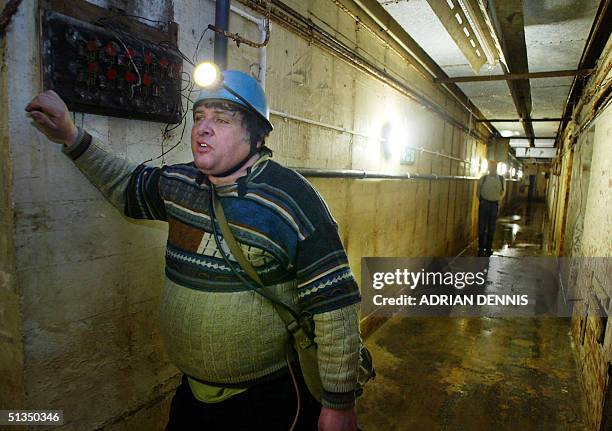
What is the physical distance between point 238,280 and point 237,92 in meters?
0.87

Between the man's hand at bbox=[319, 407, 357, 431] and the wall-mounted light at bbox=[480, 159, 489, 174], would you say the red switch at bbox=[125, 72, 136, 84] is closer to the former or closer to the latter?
the man's hand at bbox=[319, 407, 357, 431]

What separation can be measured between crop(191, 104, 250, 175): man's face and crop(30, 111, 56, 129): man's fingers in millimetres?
610

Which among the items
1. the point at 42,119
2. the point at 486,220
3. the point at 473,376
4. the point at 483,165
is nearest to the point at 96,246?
the point at 42,119

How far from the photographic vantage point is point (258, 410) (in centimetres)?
192

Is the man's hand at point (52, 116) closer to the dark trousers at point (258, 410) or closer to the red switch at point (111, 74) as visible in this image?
the red switch at point (111, 74)

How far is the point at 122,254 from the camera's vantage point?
2.34 m

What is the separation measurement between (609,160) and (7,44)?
5.10m

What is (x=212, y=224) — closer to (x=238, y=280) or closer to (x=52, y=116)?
(x=238, y=280)

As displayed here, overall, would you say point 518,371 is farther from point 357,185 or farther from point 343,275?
point 343,275

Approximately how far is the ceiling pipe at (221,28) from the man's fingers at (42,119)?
1.17 metres

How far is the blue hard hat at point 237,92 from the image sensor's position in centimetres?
186

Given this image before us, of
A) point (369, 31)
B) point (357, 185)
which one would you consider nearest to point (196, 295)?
point (357, 185)

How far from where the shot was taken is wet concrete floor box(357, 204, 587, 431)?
3.72m

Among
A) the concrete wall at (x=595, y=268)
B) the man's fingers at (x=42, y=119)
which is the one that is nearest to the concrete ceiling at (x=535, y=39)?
the concrete wall at (x=595, y=268)
